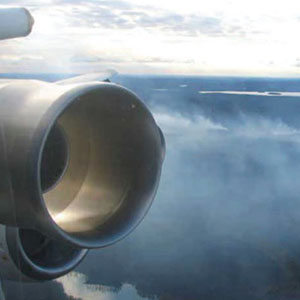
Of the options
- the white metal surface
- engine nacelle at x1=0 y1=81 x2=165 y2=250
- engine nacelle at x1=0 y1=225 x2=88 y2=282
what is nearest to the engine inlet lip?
engine nacelle at x1=0 y1=81 x2=165 y2=250

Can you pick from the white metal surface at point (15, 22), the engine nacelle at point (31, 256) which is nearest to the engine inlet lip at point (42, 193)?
the engine nacelle at point (31, 256)

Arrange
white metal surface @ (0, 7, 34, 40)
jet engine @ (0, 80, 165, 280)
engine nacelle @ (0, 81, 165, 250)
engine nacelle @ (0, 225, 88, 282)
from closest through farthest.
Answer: engine nacelle @ (0, 81, 165, 250)
white metal surface @ (0, 7, 34, 40)
jet engine @ (0, 80, 165, 280)
engine nacelle @ (0, 225, 88, 282)

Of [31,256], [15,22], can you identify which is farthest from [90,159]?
[15,22]

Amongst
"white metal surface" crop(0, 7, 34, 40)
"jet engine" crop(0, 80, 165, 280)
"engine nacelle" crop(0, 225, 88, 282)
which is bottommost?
"engine nacelle" crop(0, 225, 88, 282)

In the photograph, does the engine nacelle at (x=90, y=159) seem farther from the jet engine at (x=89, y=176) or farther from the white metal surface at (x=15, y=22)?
the white metal surface at (x=15, y=22)

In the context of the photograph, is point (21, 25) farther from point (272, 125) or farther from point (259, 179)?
point (272, 125)

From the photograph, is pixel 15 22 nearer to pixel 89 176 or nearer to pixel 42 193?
pixel 42 193

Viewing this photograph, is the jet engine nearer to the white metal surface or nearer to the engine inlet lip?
the engine inlet lip
